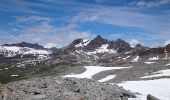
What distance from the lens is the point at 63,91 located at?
37562 mm

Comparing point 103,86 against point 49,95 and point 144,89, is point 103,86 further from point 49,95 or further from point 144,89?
point 49,95

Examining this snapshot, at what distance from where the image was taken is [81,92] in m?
39.9

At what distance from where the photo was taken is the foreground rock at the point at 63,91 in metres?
33.4

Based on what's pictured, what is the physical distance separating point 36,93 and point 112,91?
40.2 feet

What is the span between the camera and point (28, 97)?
33.0 metres

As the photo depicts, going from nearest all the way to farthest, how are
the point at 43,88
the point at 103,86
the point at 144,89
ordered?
the point at 43,88, the point at 103,86, the point at 144,89

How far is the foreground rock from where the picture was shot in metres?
33.4

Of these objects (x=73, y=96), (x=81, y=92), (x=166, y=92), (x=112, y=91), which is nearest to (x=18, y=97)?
(x=73, y=96)

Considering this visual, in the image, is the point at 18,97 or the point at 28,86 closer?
the point at 18,97

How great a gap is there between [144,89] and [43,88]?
21.5 meters

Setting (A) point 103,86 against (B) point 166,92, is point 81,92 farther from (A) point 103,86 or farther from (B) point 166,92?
(B) point 166,92

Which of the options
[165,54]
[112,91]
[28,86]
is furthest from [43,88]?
[165,54]

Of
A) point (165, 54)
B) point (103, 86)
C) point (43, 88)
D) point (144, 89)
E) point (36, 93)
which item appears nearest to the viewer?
point (36, 93)

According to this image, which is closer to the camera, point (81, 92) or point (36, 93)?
point (36, 93)
